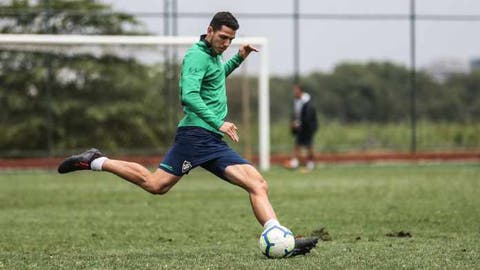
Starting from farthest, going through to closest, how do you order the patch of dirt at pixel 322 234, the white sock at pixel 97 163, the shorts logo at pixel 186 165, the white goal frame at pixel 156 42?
the white goal frame at pixel 156 42 < the patch of dirt at pixel 322 234 < the white sock at pixel 97 163 < the shorts logo at pixel 186 165

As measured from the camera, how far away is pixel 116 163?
343 inches

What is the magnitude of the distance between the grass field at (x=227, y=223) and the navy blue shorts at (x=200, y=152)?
80cm

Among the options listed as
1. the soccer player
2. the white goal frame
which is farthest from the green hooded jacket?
the white goal frame

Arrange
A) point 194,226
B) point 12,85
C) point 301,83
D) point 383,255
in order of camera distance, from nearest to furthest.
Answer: point 383,255 < point 194,226 < point 12,85 < point 301,83

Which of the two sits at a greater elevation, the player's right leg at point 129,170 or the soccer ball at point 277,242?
the player's right leg at point 129,170

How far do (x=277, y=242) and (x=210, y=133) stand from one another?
3.75 feet

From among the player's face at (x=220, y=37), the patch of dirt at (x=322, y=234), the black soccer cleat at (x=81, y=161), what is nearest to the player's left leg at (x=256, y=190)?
the player's face at (x=220, y=37)

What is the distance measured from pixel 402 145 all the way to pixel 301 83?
3585mm

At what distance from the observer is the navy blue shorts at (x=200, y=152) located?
26.9ft

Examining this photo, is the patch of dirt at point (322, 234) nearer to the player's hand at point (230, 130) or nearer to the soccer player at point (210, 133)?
the soccer player at point (210, 133)

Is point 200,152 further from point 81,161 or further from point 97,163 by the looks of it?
point 81,161

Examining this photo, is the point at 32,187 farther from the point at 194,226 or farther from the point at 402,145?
the point at 402,145

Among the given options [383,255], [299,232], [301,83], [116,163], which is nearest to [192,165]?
[116,163]

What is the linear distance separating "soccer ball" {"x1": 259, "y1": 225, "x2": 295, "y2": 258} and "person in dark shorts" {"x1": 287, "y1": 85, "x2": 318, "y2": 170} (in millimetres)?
17255
